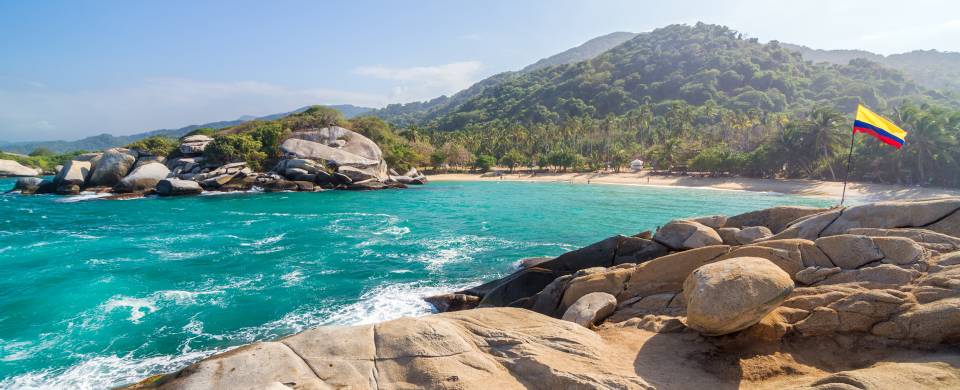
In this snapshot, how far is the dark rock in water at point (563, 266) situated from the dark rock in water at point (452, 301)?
0.40 metres

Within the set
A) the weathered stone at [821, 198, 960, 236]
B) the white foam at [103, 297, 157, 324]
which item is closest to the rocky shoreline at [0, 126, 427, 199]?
the white foam at [103, 297, 157, 324]

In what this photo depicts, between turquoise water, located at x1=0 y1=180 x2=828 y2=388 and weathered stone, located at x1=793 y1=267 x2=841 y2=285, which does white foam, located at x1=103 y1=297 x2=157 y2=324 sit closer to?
turquoise water, located at x1=0 y1=180 x2=828 y2=388

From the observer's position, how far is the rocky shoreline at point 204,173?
5466 cm

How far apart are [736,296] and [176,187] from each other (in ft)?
202

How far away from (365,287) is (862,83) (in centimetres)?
20024

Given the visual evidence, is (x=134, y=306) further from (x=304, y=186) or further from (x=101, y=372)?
(x=304, y=186)

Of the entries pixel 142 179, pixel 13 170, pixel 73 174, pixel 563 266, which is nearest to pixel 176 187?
pixel 142 179

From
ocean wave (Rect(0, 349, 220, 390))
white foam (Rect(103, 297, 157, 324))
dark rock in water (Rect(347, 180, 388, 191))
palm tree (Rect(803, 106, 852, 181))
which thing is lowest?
ocean wave (Rect(0, 349, 220, 390))

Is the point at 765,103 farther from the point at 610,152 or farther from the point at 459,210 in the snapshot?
the point at 459,210

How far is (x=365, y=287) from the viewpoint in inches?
715

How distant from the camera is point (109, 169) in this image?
57250 millimetres

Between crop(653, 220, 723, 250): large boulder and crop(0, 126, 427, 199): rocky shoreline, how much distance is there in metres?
52.6

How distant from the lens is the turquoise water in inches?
514

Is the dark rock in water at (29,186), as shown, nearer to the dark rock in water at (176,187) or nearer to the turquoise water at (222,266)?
the turquoise water at (222,266)
